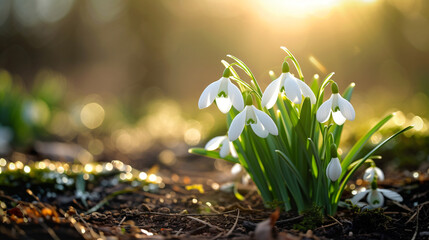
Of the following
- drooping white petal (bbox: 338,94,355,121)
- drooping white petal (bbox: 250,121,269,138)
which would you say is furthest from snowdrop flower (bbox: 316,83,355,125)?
drooping white petal (bbox: 250,121,269,138)

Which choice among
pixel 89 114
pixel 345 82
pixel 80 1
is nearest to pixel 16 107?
pixel 89 114

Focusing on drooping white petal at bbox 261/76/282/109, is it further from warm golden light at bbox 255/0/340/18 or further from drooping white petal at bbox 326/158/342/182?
warm golden light at bbox 255/0/340/18

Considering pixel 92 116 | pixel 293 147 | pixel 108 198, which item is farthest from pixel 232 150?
pixel 92 116

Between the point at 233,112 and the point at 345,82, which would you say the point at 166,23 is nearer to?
the point at 345,82

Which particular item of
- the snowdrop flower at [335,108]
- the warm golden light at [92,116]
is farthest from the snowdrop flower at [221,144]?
the warm golden light at [92,116]

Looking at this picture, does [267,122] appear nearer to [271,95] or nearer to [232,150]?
[271,95]
